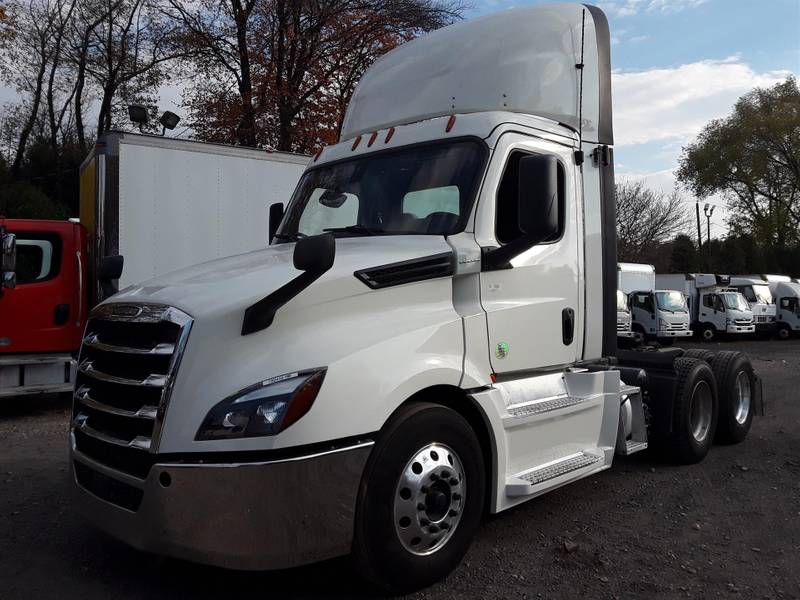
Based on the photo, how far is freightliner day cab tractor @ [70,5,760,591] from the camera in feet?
10.4

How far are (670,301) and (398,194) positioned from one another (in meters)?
22.8

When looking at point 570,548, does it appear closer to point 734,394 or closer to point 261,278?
point 261,278

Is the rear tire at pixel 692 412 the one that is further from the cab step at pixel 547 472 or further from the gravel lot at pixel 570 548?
the cab step at pixel 547 472

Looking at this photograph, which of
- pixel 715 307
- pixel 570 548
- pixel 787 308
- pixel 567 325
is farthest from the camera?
pixel 787 308

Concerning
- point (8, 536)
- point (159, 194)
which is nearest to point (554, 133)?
point (8, 536)

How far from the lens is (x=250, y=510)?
10.2ft

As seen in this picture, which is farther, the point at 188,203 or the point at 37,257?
the point at 188,203

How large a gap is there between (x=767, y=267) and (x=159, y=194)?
49.4 metres

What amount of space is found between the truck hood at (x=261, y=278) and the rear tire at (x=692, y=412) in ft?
10.9

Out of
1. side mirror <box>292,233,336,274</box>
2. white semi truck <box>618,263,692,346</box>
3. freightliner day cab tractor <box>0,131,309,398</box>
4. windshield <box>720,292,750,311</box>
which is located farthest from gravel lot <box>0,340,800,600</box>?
windshield <box>720,292,750,311</box>

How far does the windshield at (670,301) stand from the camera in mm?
24891

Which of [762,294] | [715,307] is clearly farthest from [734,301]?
[762,294]

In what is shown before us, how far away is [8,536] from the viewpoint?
451cm

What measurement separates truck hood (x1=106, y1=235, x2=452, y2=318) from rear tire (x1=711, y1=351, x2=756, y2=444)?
14.6 ft
